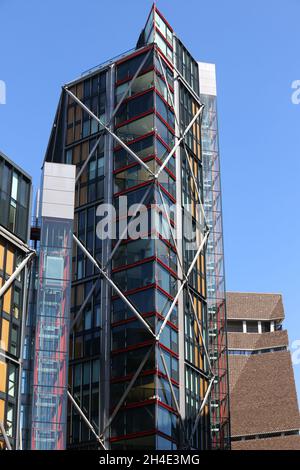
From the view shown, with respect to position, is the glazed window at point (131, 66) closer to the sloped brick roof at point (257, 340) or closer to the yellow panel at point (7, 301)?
the yellow panel at point (7, 301)

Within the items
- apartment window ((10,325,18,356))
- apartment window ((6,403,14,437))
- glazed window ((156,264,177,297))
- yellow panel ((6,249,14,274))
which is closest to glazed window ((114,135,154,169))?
glazed window ((156,264,177,297))

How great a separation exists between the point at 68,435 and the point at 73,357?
7.19 metres

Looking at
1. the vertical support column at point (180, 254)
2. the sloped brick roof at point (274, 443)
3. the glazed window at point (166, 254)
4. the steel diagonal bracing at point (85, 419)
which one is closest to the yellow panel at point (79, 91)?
the vertical support column at point (180, 254)

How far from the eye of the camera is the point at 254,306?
441 feet

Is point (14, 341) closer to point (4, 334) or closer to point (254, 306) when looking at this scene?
point (4, 334)

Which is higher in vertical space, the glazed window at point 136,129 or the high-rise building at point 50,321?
the glazed window at point 136,129

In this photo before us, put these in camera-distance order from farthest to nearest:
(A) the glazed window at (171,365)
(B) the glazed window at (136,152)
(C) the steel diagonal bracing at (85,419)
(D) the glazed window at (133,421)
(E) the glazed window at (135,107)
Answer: (E) the glazed window at (135,107) → (B) the glazed window at (136,152) → (C) the steel diagonal bracing at (85,419) → (A) the glazed window at (171,365) → (D) the glazed window at (133,421)

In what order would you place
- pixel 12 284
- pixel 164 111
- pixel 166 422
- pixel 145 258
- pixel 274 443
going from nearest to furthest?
pixel 12 284 < pixel 166 422 < pixel 145 258 < pixel 164 111 < pixel 274 443

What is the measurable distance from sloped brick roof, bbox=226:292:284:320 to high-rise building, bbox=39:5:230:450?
35605mm

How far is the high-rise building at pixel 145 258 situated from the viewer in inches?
3194

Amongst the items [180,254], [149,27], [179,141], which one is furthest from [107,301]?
[149,27]

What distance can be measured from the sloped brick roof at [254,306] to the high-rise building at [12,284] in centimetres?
7500

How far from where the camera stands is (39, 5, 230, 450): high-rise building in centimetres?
8112

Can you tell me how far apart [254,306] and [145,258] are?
53.2 m
